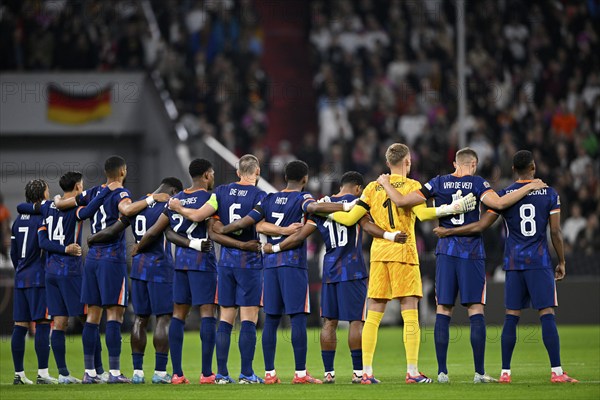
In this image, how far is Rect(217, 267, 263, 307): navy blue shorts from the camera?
1170cm

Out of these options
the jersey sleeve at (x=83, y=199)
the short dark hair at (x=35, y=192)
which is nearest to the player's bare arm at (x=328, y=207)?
the jersey sleeve at (x=83, y=199)

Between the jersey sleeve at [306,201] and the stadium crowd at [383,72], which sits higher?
the stadium crowd at [383,72]

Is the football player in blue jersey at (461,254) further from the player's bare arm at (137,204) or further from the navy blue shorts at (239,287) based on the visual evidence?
the player's bare arm at (137,204)

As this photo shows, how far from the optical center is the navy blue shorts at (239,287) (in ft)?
38.4

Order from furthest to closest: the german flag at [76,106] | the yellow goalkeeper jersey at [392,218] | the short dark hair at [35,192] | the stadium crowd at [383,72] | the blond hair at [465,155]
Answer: the stadium crowd at [383,72] < the german flag at [76,106] < the short dark hair at [35,192] < the blond hair at [465,155] < the yellow goalkeeper jersey at [392,218]

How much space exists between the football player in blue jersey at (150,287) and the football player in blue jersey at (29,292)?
0.88 meters

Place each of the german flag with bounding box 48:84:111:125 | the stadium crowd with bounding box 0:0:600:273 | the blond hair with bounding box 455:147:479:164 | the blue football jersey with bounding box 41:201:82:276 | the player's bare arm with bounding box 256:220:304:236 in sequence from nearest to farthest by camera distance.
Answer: the blond hair with bounding box 455:147:479:164, the player's bare arm with bounding box 256:220:304:236, the blue football jersey with bounding box 41:201:82:276, the german flag with bounding box 48:84:111:125, the stadium crowd with bounding box 0:0:600:273

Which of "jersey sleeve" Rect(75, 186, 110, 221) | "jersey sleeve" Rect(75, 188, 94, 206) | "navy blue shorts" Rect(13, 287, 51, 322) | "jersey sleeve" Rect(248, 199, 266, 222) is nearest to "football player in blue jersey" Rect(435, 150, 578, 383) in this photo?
"jersey sleeve" Rect(248, 199, 266, 222)

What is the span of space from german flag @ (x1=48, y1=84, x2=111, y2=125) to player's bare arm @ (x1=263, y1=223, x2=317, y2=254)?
520 inches

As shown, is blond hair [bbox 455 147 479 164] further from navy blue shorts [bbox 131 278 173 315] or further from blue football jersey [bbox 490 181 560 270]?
navy blue shorts [bbox 131 278 173 315]

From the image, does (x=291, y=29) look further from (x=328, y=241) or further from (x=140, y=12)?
(x=328, y=241)

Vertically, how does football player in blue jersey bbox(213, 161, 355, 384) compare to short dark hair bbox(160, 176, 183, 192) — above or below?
below

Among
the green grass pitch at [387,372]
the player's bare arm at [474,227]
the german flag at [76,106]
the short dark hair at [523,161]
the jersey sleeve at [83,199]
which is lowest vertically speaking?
the green grass pitch at [387,372]

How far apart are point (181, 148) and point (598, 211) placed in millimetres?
8079
